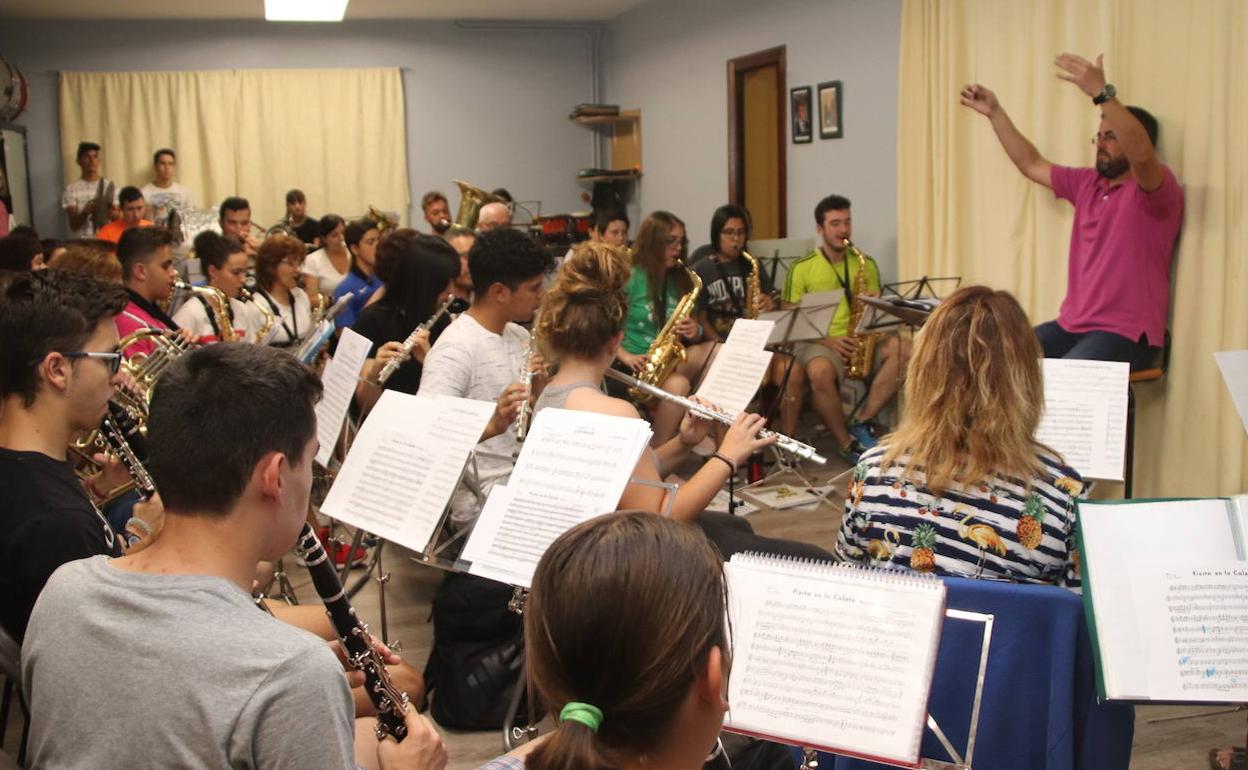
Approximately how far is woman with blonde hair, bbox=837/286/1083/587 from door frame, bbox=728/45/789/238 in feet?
18.1

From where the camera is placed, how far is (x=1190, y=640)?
1.76 metres

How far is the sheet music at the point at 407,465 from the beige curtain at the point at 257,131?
804cm

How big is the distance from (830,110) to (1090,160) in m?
2.41

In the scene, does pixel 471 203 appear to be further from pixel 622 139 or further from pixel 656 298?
pixel 622 139

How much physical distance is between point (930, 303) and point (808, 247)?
225 cm

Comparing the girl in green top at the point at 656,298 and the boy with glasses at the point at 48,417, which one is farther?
the girl in green top at the point at 656,298

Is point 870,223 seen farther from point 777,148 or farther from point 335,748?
point 335,748

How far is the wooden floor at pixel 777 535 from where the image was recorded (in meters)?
2.76

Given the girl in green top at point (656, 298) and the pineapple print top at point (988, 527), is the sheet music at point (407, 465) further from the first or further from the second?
the girl in green top at point (656, 298)

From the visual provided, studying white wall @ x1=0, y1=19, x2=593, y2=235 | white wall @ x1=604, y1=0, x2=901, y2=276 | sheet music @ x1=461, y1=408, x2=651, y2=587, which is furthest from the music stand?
white wall @ x1=0, y1=19, x2=593, y2=235

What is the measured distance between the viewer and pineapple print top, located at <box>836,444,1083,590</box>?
6.29ft

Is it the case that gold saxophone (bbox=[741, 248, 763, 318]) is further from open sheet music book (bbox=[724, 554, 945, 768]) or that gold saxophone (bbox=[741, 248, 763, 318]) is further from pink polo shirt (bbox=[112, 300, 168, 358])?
open sheet music book (bbox=[724, 554, 945, 768])

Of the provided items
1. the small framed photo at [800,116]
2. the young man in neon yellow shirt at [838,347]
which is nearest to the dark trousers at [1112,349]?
the young man in neon yellow shirt at [838,347]

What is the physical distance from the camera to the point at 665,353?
499 cm
